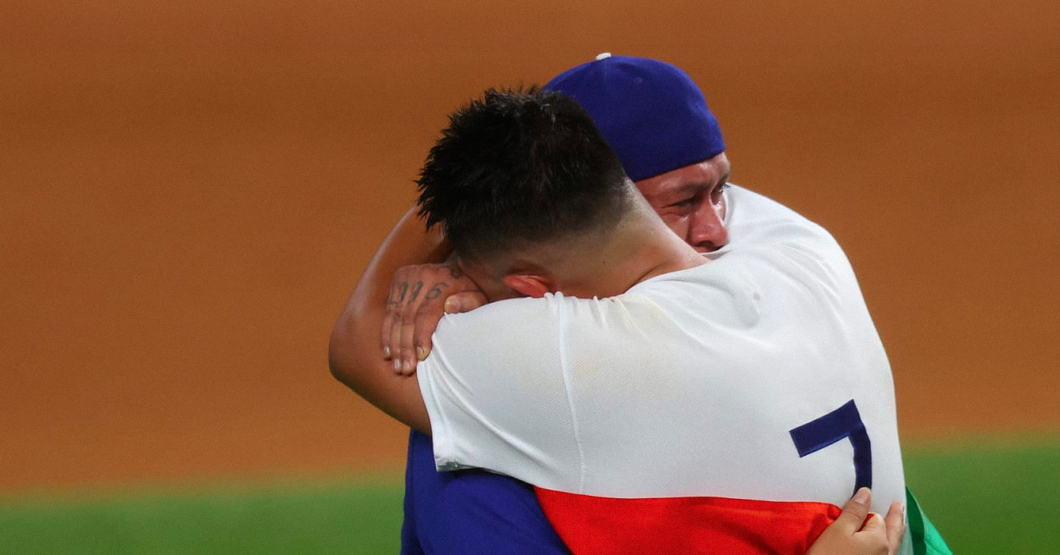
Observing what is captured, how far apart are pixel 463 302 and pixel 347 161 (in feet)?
9.95

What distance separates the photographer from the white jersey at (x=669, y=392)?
3.87 feet

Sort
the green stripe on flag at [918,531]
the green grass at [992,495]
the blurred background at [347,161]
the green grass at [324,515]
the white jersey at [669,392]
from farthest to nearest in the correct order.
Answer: the blurred background at [347,161]
the green grass at [324,515]
the green grass at [992,495]
the green stripe on flag at [918,531]
the white jersey at [669,392]

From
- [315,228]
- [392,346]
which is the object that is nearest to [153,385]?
[315,228]

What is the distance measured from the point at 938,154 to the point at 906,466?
1.56m

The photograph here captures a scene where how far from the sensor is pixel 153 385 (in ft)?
12.7

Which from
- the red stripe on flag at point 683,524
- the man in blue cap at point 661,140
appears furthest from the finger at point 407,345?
the red stripe on flag at point 683,524

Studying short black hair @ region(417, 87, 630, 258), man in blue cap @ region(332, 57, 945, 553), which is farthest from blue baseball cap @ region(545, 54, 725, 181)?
short black hair @ region(417, 87, 630, 258)

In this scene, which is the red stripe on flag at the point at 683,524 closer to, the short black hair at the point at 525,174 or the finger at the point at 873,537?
the finger at the point at 873,537

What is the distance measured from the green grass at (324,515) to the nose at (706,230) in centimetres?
164

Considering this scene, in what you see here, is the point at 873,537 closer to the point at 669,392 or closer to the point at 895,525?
the point at 895,525

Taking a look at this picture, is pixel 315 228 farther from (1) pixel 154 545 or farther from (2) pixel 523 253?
(2) pixel 523 253

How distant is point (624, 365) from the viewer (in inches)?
46.3

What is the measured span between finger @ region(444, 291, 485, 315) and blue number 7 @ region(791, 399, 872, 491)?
15.9 inches

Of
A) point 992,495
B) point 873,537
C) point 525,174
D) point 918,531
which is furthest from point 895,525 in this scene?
point 992,495
